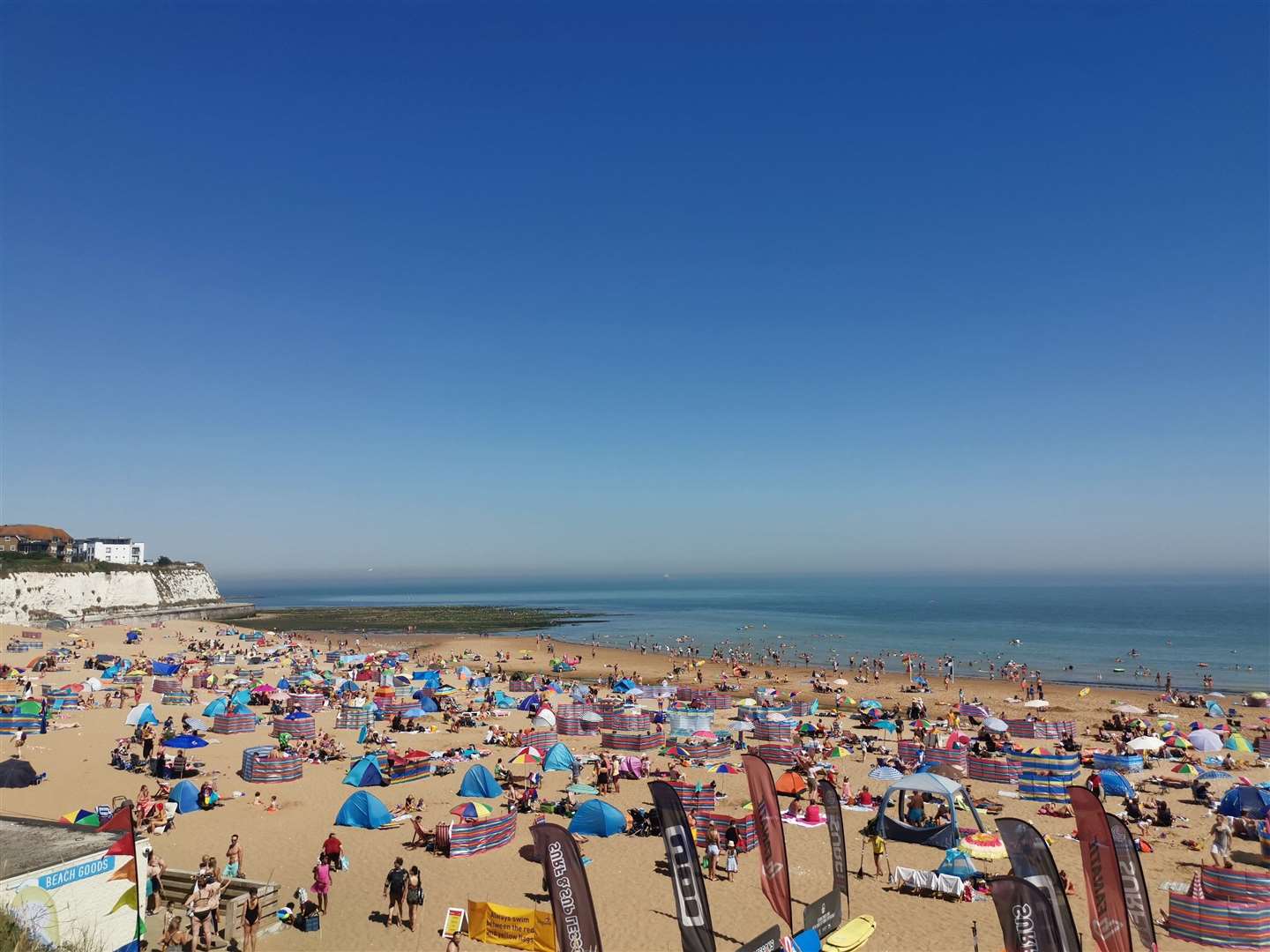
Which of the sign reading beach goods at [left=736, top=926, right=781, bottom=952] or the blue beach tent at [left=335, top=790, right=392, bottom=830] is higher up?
the sign reading beach goods at [left=736, top=926, right=781, bottom=952]

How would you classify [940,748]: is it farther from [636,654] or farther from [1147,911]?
[636,654]

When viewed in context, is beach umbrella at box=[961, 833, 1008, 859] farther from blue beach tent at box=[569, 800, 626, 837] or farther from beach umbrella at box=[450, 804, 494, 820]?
beach umbrella at box=[450, 804, 494, 820]

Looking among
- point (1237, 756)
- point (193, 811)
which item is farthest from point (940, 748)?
point (193, 811)

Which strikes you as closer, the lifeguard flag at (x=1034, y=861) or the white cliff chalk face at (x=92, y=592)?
the lifeguard flag at (x=1034, y=861)

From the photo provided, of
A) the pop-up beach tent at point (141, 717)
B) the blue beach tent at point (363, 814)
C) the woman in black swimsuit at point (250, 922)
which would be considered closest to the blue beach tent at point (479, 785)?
the blue beach tent at point (363, 814)

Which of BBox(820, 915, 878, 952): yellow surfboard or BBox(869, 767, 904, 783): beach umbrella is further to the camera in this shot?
BBox(869, 767, 904, 783): beach umbrella

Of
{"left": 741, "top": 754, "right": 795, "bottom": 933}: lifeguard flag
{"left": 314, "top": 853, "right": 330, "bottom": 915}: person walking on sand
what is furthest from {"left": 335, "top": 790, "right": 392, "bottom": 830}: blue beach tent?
{"left": 741, "top": 754, "right": 795, "bottom": 933}: lifeguard flag

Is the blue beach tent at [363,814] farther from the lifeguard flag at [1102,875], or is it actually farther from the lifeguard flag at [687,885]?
the lifeguard flag at [1102,875]
